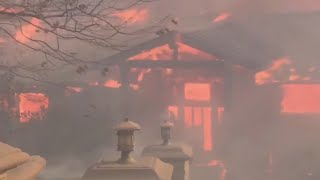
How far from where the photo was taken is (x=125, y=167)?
496 cm

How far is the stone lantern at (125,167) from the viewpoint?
16.1 ft

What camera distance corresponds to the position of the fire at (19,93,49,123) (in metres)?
18.2

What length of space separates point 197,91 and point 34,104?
563 cm

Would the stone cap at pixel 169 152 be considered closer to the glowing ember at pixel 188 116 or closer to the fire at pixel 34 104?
the glowing ember at pixel 188 116

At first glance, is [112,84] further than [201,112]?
Yes

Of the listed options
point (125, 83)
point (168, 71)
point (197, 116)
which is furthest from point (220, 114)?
point (125, 83)

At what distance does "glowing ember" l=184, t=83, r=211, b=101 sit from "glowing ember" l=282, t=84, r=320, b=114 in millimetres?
2508

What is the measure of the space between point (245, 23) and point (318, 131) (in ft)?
28.9

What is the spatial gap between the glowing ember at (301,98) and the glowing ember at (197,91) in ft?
8.23

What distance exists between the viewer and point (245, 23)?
80.9ft

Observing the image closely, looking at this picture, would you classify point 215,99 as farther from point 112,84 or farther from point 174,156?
point 174,156

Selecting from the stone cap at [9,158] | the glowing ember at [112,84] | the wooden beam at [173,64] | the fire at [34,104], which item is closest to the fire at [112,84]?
the glowing ember at [112,84]

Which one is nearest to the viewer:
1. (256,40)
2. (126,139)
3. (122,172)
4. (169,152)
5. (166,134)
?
(122,172)

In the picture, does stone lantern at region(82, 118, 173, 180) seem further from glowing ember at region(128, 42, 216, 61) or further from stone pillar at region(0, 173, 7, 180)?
glowing ember at region(128, 42, 216, 61)
